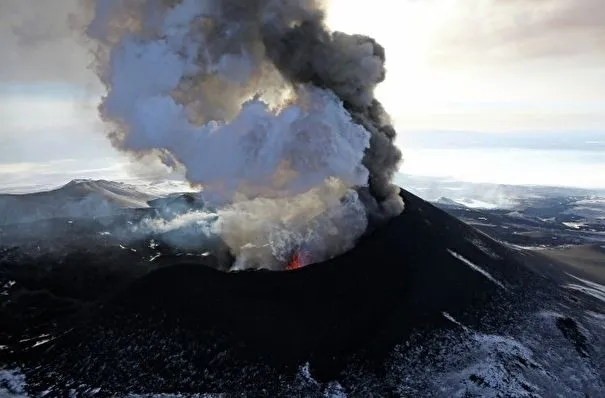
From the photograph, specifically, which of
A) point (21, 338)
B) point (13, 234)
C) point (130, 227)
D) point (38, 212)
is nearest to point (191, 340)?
point (21, 338)

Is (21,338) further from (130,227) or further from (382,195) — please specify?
(382,195)

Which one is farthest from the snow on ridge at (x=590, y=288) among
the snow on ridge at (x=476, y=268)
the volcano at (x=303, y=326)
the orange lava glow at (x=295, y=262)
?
the orange lava glow at (x=295, y=262)

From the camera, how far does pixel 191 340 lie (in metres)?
48.3

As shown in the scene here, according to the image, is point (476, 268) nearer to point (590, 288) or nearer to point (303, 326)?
point (303, 326)

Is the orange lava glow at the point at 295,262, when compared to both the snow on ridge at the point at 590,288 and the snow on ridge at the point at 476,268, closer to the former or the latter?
the snow on ridge at the point at 476,268

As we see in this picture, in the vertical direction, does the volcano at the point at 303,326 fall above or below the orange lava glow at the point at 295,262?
below

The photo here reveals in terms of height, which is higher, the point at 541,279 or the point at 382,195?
the point at 382,195

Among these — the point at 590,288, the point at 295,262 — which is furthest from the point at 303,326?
the point at 590,288

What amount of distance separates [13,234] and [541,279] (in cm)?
8331

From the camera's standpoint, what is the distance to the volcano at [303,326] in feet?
147

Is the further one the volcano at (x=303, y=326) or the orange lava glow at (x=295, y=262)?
the orange lava glow at (x=295, y=262)

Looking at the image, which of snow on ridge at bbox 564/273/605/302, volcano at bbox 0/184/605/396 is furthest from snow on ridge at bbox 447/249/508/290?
snow on ridge at bbox 564/273/605/302

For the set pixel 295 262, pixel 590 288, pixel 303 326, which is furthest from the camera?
pixel 590 288

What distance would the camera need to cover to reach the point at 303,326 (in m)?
51.2
